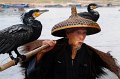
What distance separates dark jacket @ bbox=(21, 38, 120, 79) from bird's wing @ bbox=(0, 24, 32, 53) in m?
0.72

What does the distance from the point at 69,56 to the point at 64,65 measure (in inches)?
3.3

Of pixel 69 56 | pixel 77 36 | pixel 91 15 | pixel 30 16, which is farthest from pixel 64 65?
pixel 91 15

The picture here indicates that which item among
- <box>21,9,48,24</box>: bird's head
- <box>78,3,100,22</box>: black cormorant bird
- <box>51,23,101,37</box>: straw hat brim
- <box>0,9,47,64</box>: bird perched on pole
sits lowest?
<box>78,3,100,22</box>: black cormorant bird

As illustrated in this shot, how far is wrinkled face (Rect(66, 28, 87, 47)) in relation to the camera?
3.61m

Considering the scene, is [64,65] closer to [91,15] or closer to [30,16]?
[30,16]

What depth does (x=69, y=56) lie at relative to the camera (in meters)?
3.70

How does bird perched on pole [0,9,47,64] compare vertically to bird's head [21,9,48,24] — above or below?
above

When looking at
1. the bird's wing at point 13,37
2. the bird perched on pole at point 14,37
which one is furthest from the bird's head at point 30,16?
the bird's wing at point 13,37

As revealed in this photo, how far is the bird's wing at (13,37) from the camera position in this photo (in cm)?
454

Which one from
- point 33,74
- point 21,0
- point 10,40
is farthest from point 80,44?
point 21,0

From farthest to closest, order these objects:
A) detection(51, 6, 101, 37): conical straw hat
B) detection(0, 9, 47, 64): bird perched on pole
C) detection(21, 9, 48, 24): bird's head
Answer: detection(21, 9, 48, 24): bird's head
detection(0, 9, 47, 64): bird perched on pole
detection(51, 6, 101, 37): conical straw hat

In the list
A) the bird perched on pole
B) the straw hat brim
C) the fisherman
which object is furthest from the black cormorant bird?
the fisherman

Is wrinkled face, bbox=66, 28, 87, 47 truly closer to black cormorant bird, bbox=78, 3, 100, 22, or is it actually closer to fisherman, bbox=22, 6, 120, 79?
fisherman, bbox=22, 6, 120, 79

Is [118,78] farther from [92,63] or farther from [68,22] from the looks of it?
[68,22]
